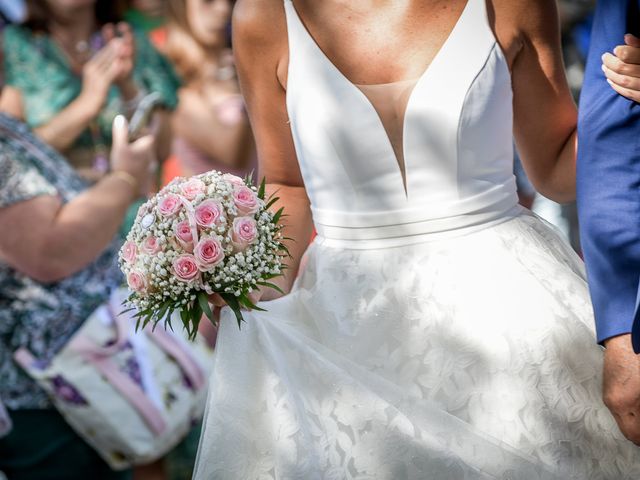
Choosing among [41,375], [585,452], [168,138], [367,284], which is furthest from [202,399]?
[585,452]

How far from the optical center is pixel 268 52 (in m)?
2.53

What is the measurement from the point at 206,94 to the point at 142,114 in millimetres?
1772

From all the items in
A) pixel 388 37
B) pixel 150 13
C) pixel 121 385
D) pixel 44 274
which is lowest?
pixel 150 13

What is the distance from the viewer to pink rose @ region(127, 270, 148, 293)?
7.10ft

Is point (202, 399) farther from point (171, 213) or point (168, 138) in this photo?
point (171, 213)

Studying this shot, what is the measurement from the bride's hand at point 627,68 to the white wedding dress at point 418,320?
349 mm

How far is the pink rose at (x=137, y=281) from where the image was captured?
216 centimetres

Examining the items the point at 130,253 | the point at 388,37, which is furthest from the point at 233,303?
the point at 388,37

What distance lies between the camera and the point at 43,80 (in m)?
4.26

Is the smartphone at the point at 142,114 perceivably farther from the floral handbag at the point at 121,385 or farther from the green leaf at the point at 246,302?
the green leaf at the point at 246,302

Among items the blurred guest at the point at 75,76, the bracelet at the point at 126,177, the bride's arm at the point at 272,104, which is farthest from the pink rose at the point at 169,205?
the blurred guest at the point at 75,76

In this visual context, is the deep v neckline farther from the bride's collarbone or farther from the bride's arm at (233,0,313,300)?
the bride's arm at (233,0,313,300)

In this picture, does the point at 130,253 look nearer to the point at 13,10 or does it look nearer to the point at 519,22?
the point at 519,22

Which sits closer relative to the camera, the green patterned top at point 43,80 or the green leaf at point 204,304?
the green leaf at point 204,304
